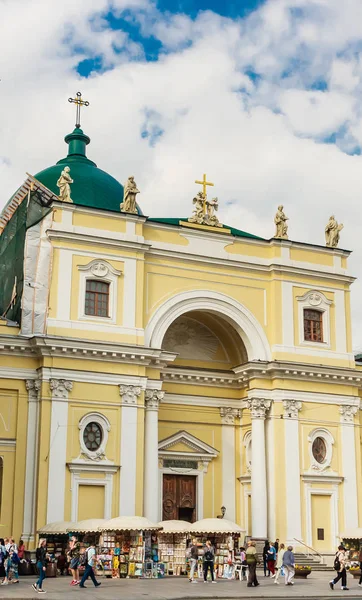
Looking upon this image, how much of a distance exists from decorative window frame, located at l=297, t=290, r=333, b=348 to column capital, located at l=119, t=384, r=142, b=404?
7179 mm

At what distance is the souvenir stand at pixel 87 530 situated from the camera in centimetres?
2653

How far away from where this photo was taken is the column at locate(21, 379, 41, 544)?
1103 inches

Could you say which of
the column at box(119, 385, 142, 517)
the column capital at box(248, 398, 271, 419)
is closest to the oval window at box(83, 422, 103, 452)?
the column at box(119, 385, 142, 517)

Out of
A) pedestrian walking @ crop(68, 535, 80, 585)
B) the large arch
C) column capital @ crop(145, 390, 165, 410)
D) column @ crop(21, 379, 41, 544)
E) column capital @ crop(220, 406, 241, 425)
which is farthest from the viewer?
column capital @ crop(220, 406, 241, 425)

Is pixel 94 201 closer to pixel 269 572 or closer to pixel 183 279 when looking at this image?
pixel 183 279

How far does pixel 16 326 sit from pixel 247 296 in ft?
29.3

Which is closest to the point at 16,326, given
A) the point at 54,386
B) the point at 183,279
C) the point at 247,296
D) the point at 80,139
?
the point at 54,386

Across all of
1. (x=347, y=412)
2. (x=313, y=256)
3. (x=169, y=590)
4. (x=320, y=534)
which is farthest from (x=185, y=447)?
(x=169, y=590)

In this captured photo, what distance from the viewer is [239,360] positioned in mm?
34562

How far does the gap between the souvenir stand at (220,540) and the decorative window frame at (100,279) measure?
24.5 ft

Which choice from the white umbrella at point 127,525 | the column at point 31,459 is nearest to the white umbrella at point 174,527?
the white umbrella at point 127,525

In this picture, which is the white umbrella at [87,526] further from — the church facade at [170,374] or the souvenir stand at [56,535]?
the church facade at [170,374]

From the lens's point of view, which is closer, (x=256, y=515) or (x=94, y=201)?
(x=256, y=515)

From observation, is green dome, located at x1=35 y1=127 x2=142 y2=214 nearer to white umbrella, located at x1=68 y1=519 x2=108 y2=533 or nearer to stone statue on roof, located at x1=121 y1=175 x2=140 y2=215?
stone statue on roof, located at x1=121 y1=175 x2=140 y2=215
